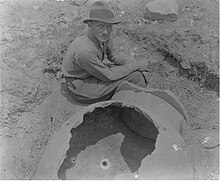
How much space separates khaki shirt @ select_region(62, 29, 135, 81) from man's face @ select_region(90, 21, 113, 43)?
0.39ft

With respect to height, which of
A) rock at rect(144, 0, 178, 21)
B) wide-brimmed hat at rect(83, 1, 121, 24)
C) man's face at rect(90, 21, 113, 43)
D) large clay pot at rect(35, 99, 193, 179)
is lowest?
large clay pot at rect(35, 99, 193, 179)

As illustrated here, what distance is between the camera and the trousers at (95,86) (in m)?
4.33

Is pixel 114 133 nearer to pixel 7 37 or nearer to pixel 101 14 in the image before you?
pixel 101 14

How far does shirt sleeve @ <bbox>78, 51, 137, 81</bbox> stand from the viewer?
162 inches

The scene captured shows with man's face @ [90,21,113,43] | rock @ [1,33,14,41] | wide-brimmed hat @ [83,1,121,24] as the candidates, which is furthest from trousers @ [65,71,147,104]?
rock @ [1,33,14,41]

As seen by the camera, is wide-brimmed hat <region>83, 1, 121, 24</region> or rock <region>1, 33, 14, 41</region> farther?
rock <region>1, 33, 14, 41</region>

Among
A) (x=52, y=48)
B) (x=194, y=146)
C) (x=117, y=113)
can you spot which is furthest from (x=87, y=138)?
(x=52, y=48)

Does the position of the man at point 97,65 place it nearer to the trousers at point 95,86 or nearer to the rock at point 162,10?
the trousers at point 95,86

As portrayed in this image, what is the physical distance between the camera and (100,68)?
4.17 meters

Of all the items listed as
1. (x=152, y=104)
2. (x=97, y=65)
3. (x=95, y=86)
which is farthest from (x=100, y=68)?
(x=152, y=104)

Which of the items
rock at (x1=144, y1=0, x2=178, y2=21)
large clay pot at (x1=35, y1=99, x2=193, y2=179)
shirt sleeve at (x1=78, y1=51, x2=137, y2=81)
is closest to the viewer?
large clay pot at (x1=35, y1=99, x2=193, y2=179)

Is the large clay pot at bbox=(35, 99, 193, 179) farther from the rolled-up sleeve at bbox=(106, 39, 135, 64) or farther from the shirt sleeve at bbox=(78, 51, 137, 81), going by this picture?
the rolled-up sleeve at bbox=(106, 39, 135, 64)

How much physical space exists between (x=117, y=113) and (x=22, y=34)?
193 cm

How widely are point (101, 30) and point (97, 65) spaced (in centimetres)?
36
